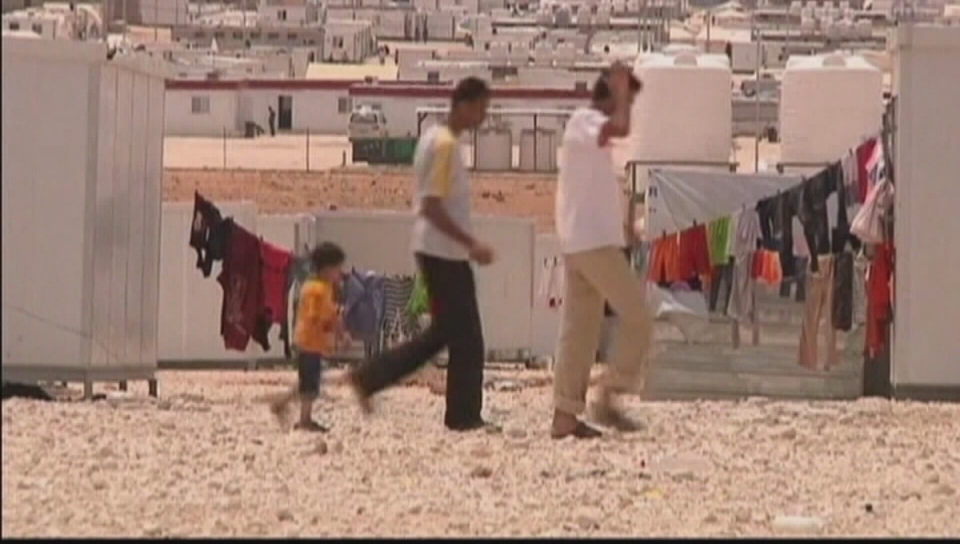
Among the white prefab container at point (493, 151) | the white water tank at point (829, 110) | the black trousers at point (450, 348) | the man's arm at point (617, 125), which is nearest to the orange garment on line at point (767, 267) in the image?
the white water tank at point (829, 110)

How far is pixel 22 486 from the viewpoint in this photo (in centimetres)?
539

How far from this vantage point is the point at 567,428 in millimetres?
8219

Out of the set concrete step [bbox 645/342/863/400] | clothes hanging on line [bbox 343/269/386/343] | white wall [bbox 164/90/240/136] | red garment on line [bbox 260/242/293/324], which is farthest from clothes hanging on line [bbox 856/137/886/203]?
white wall [bbox 164/90/240/136]

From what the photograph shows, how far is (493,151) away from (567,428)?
36.6 metres

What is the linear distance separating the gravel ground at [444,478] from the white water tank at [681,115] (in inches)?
387

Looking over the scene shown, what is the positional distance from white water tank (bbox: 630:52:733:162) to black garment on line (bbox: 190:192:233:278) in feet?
14.0

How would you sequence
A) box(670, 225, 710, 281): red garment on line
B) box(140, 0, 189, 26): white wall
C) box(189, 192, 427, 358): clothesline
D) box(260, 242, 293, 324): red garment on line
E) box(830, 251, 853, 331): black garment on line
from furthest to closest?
box(140, 0, 189, 26): white wall → box(260, 242, 293, 324): red garment on line → box(189, 192, 427, 358): clothesline → box(670, 225, 710, 281): red garment on line → box(830, 251, 853, 331): black garment on line

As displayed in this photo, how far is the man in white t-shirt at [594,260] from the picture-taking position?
7949 mm

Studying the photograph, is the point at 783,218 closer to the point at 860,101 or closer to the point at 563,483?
the point at 860,101

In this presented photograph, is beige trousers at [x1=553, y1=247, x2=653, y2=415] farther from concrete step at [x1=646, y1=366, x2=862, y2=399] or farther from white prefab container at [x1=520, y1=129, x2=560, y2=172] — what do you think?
white prefab container at [x1=520, y1=129, x2=560, y2=172]

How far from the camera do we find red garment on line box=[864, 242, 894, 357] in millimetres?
13039

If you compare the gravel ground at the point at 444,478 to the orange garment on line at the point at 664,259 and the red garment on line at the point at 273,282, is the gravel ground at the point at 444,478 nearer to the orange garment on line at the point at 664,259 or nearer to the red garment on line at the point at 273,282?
the orange garment on line at the point at 664,259

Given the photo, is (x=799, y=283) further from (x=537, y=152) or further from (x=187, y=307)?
(x=537, y=152)

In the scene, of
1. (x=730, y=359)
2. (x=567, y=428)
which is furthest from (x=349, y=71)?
(x=567, y=428)
